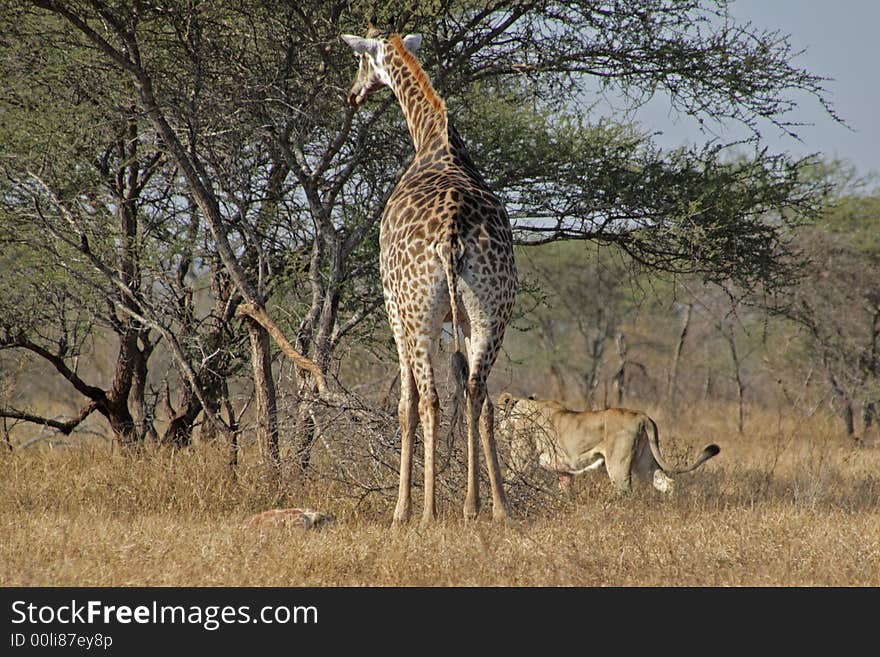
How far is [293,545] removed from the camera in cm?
505

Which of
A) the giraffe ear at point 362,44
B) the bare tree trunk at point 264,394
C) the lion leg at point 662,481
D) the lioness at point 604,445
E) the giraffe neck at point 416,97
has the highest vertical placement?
the giraffe ear at point 362,44

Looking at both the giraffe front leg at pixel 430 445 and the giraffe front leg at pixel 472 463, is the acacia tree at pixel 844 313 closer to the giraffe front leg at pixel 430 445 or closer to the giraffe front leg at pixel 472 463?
the giraffe front leg at pixel 472 463

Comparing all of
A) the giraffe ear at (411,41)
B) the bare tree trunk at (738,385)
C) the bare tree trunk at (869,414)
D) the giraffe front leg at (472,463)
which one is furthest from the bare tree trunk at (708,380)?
the giraffe front leg at (472,463)

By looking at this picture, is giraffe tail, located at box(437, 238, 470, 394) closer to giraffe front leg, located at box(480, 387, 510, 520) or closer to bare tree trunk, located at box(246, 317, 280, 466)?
giraffe front leg, located at box(480, 387, 510, 520)

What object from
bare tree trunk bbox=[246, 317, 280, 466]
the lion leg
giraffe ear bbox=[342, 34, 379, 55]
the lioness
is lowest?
the lion leg

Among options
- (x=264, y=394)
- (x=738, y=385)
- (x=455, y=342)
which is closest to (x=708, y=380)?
(x=738, y=385)

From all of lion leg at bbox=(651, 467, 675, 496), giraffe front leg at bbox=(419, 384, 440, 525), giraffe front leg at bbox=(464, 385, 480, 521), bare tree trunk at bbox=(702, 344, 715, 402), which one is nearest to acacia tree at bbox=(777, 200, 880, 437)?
bare tree trunk at bbox=(702, 344, 715, 402)

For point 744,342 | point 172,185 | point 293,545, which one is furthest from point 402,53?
point 744,342

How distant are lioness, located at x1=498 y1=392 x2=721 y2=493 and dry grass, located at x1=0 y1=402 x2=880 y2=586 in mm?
194

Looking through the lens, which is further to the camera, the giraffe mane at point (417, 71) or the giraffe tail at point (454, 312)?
the giraffe mane at point (417, 71)

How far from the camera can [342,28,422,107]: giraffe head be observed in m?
6.89

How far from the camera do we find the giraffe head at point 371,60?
6887mm

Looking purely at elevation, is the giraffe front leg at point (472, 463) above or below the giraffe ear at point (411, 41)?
below

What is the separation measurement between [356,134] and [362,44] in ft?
3.79
